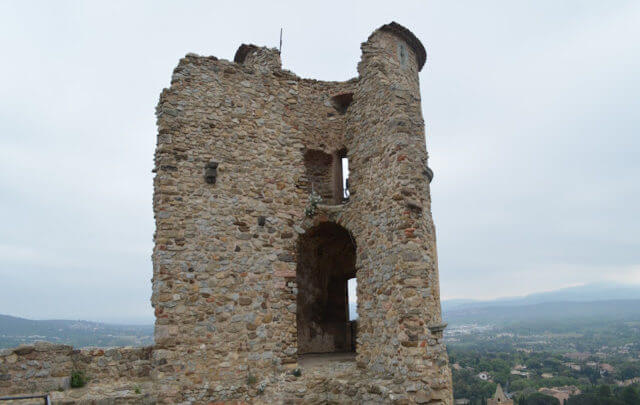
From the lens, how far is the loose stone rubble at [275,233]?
7.54 meters

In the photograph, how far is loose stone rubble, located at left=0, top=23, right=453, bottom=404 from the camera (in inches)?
297

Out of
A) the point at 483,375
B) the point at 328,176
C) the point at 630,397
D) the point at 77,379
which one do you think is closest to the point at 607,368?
the point at 483,375

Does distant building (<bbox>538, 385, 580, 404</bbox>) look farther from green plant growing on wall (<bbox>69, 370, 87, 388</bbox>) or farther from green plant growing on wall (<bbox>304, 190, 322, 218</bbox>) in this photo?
green plant growing on wall (<bbox>69, 370, 87, 388</bbox>)

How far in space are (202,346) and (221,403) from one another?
1.02 metres

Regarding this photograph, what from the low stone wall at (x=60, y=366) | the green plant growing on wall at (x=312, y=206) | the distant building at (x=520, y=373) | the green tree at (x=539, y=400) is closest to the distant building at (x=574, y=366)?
the distant building at (x=520, y=373)

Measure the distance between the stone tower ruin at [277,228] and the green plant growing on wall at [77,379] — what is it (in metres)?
1.09

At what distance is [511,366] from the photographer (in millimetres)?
61438

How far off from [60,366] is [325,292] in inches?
263

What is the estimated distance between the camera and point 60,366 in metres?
7.33

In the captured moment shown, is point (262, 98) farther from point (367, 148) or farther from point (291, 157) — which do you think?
point (367, 148)

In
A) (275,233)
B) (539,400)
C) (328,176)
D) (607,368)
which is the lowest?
(607,368)

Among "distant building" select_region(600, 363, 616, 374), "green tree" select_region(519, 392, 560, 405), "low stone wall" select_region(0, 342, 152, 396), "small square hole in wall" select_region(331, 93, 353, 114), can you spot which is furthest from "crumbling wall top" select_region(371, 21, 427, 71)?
"distant building" select_region(600, 363, 616, 374)

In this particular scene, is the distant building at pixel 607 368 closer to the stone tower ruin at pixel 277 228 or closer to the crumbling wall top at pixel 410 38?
the crumbling wall top at pixel 410 38

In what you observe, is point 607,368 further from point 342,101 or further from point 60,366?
point 60,366
